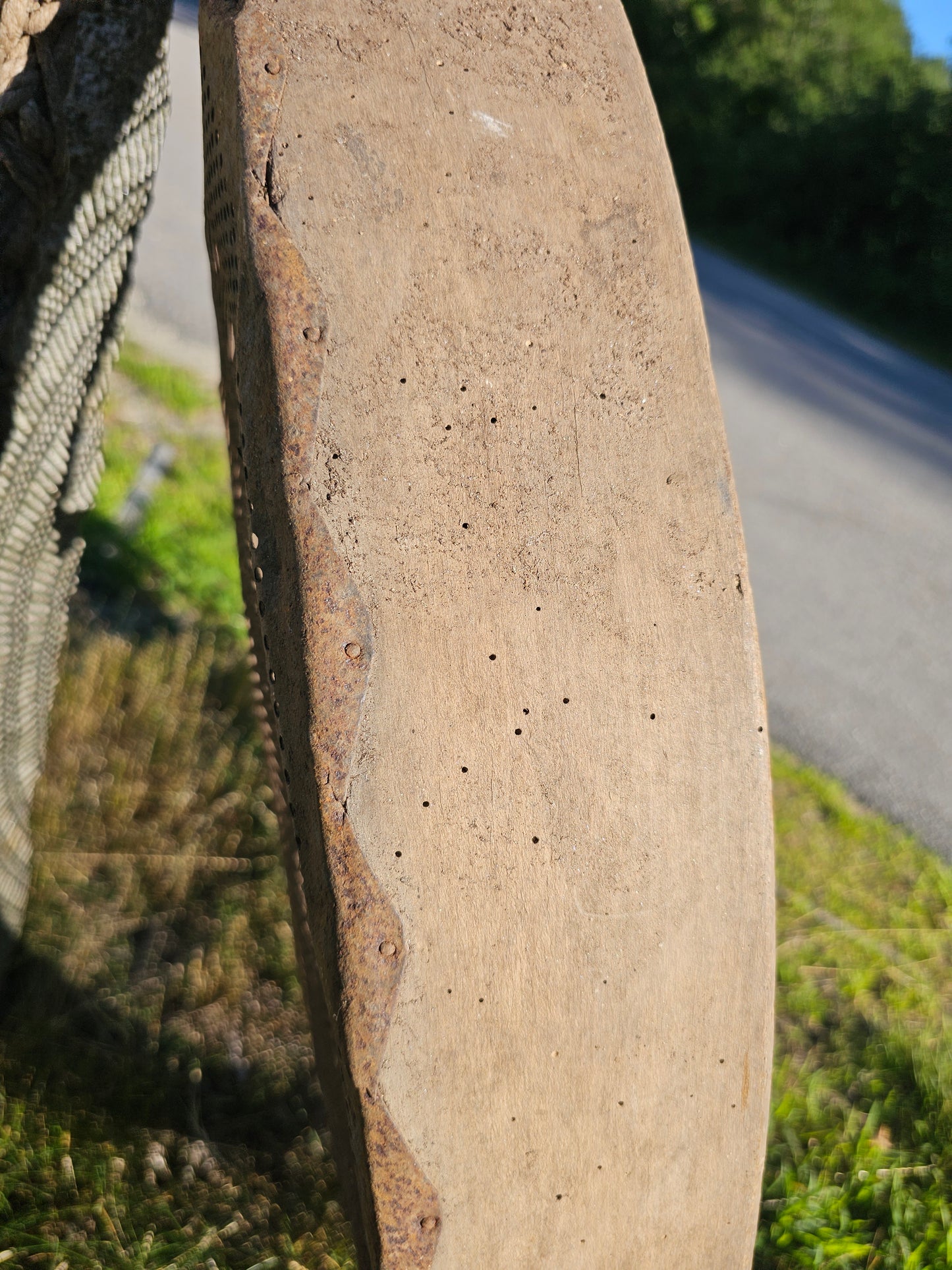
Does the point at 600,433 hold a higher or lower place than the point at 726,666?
higher

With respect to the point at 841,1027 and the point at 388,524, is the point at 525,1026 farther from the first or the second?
the point at 841,1027

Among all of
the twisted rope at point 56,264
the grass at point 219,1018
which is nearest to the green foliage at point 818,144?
the grass at point 219,1018

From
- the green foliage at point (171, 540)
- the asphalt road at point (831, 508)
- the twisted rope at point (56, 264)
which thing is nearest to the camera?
the twisted rope at point (56, 264)

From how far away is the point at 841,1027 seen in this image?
235 cm

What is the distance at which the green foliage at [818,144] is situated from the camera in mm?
10797

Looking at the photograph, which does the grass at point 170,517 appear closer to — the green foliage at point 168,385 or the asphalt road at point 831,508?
the green foliage at point 168,385

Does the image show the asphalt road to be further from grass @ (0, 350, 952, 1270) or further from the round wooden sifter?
the round wooden sifter

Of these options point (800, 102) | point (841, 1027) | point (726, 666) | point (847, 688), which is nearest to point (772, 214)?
point (800, 102)

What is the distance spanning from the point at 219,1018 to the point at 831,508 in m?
4.22

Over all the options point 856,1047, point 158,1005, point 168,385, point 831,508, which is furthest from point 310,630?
point 831,508

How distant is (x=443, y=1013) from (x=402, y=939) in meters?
0.09

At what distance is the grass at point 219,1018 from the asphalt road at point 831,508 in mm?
604

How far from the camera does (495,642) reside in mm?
1048

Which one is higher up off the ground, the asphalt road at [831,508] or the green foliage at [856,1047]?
the asphalt road at [831,508]
